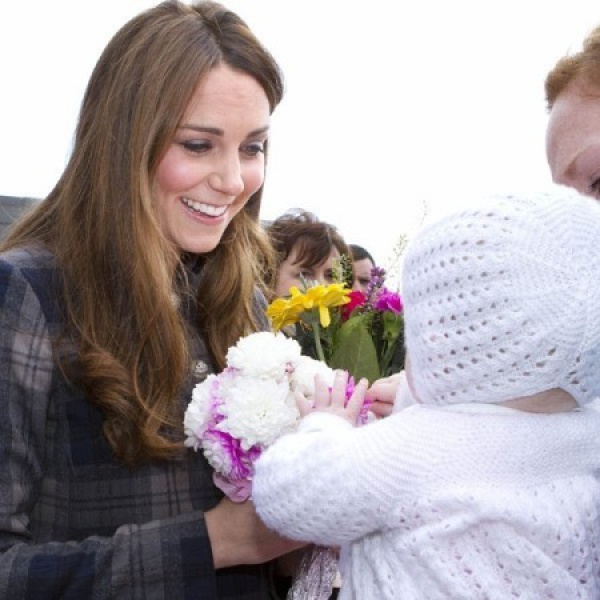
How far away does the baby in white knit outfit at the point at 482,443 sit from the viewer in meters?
1.32

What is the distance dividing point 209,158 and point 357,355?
0.54 meters

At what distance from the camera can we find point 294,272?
161 inches

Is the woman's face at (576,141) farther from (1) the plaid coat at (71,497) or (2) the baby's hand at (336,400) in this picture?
(1) the plaid coat at (71,497)

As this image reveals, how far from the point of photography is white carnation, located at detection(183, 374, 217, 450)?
59.6 inches

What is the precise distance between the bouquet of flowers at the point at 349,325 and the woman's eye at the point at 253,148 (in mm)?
341

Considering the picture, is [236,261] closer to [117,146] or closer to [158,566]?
[117,146]

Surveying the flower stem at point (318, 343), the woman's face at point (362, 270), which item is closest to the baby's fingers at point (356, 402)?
the flower stem at point (318, 343)

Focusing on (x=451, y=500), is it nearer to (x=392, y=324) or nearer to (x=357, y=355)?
(x=357, y=355)

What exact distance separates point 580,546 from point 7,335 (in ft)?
3.40

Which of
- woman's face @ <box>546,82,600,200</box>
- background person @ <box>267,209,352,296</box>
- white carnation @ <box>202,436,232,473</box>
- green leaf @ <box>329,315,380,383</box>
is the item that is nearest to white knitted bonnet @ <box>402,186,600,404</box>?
woman's face @ <box>546,82,600,200</box>

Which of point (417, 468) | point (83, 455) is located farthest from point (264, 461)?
point (83, 455)

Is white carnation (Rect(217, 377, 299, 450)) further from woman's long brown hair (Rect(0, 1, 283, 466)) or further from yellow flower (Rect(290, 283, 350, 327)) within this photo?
yellow flower (Rect(290, 283, 350, 327))

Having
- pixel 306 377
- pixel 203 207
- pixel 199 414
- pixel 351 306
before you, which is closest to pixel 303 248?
pixel 351 306

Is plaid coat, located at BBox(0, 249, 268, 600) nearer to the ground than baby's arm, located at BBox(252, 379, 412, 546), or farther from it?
nearer to the ground
